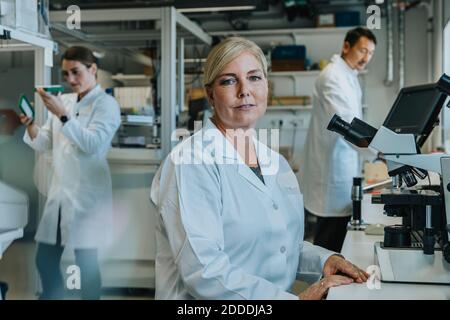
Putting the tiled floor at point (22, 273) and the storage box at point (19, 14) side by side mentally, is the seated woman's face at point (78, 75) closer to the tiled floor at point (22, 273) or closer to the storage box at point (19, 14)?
the tiled floor at point (22, 273)

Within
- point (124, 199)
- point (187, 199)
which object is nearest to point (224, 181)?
point (187, 199)

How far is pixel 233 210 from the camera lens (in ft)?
3.22

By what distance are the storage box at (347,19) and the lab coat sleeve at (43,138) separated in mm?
2816

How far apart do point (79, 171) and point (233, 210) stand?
4.72 feet

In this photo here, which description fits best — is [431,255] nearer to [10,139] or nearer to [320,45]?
[10,139]

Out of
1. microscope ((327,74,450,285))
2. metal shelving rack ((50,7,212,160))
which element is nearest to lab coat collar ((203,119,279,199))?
microscope ((327,74,450,285))

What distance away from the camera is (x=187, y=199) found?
2.97 feet

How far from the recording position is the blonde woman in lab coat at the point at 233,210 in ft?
2.93

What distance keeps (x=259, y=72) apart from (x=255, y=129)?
5.7 inches

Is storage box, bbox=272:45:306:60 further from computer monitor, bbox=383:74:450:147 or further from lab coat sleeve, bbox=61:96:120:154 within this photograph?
computer monitor, bbox=383:74:450:147

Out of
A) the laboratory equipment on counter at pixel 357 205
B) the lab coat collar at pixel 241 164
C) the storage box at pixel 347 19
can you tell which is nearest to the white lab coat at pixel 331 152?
the laboratory equipment on counter at pixel 357 205

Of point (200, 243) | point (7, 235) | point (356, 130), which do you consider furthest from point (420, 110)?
point (7, 235)

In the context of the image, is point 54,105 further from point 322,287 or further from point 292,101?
point 292,101

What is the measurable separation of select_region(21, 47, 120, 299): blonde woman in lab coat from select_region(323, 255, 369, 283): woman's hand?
1.35m
